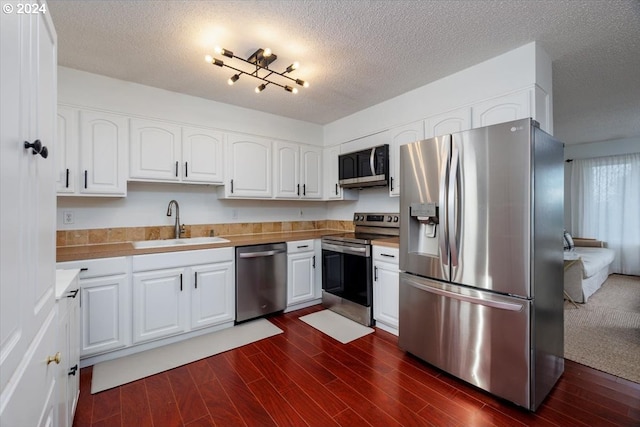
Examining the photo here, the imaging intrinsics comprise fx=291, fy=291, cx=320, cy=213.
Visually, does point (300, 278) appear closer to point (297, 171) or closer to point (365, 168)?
point (297, 171)

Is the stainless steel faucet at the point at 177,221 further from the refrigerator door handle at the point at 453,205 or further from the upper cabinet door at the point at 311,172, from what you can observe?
the refrigerator door handle at the point at 453,205

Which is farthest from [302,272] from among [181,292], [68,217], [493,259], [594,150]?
[594,150]

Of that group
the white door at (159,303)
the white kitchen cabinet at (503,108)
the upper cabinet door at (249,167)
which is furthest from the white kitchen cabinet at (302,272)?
the white kitchen cabinet at (503,108)

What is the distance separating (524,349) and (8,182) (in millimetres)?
2388

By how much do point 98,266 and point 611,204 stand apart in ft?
25.5

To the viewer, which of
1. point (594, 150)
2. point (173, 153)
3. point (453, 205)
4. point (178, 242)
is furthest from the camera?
point (594, 150)

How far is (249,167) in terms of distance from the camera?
3492mm

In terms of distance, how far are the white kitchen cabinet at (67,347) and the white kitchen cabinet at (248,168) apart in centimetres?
186

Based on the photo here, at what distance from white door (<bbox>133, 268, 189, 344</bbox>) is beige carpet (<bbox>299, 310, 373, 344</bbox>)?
128 cm

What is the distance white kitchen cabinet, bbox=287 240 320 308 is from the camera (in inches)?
133

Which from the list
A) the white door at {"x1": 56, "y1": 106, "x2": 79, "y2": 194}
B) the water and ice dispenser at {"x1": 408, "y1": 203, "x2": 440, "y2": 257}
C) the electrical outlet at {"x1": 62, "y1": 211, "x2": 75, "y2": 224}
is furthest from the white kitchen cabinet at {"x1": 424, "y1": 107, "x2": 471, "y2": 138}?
the electrical outlet at {"x1": 62, "y1": 211, "x2": 75, "y2": 224}

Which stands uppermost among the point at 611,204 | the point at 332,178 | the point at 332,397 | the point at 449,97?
the point at 449,97

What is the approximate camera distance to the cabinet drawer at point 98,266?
7.16 feet

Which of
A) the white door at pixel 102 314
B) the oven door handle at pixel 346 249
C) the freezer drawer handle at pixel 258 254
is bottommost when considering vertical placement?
the white door at pixel 102 314
